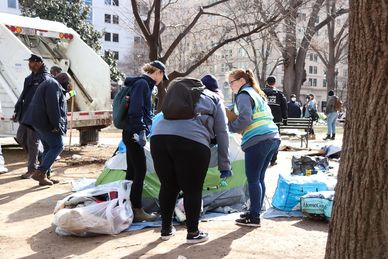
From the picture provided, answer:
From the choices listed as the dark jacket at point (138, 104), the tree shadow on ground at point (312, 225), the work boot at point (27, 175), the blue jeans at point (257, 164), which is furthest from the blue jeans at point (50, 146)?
the tree shadow on ground at point (312, 225)

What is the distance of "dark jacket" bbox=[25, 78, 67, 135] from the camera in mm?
6520

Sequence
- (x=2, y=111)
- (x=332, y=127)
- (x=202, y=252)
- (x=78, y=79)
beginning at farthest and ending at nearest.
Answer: (x=332, y=127) < (x=78, y=79) < (x=2, y=111) < (x=202, y=252)

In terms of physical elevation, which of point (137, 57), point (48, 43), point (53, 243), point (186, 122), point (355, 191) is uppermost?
point (137, 57)

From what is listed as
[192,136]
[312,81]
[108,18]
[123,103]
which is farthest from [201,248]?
[312,81]

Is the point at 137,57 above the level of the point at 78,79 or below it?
above

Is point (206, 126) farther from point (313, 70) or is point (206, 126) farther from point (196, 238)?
point (313, 70)

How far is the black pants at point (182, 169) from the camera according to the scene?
391cm

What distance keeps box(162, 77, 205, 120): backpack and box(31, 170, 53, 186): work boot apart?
11.2 ft

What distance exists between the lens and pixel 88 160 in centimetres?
938

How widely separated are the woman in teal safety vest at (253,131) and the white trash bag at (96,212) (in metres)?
1.18

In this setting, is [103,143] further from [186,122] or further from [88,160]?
[186,122]

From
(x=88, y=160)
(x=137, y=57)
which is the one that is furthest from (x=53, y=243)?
(x=137, y=57)

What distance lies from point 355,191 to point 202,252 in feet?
6.10

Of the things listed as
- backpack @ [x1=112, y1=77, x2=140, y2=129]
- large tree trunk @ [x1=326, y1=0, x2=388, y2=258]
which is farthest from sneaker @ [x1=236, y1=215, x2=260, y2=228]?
large tree trunk @ [x1=326, y1=0, x2=388, y2=258]
